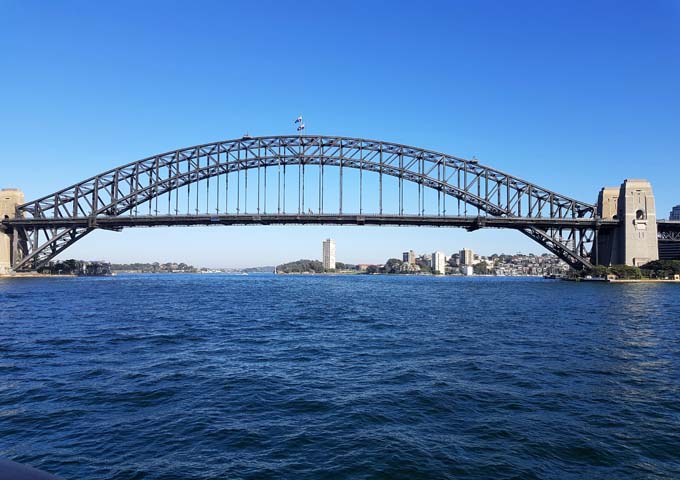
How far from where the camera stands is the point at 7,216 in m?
78.2

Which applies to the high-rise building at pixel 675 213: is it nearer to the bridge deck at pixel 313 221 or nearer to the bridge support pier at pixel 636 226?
the bridge support pier at pixel 636 226

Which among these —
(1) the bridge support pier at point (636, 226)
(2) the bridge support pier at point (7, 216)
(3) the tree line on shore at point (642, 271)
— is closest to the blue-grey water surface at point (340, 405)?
(3) the tree line on shore at point (642, 271)

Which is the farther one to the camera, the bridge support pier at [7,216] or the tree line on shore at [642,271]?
the bridge support pier at [7,216]

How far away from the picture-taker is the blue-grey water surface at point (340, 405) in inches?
276

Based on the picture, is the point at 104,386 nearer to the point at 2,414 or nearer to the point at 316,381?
the point at 2,414

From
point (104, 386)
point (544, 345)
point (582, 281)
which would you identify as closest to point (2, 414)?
point (104, 386)

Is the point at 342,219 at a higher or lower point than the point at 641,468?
higher

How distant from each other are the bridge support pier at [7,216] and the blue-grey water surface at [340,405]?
70.3m

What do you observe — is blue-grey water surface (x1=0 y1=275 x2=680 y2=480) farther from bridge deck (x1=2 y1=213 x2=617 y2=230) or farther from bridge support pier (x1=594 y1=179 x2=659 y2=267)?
bridge support pier (x1=594 y1=179 x2=659 y2=267)

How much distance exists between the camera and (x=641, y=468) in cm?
702

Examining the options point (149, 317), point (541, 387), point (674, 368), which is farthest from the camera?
point (149, 317)

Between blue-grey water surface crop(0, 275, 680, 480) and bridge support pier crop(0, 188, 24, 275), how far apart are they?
7034 cm

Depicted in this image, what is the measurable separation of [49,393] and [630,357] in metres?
17.0

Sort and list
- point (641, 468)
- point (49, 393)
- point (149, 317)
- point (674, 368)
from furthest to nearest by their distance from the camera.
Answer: point (149, 317) → point (674, 368) → point (49, 393) → point (641, 468)
